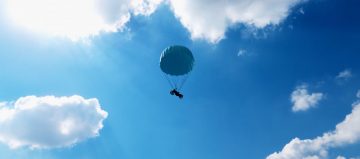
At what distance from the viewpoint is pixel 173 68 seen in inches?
3123

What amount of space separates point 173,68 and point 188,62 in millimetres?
1805

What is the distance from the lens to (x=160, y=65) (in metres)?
79.9

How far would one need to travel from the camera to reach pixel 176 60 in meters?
78.6

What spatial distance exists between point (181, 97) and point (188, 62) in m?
4.21

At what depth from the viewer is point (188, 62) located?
260 ft

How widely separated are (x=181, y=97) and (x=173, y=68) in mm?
3634

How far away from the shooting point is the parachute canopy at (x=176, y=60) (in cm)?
7850

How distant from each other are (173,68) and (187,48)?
272cm

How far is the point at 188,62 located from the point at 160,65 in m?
Result: 3.20

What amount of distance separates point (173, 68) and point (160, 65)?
1.61 m

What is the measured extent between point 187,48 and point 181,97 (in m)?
5.73

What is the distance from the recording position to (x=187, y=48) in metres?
79.1

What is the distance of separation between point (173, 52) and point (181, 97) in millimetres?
5548

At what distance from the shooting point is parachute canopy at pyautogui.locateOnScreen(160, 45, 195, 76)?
78.5 metres
